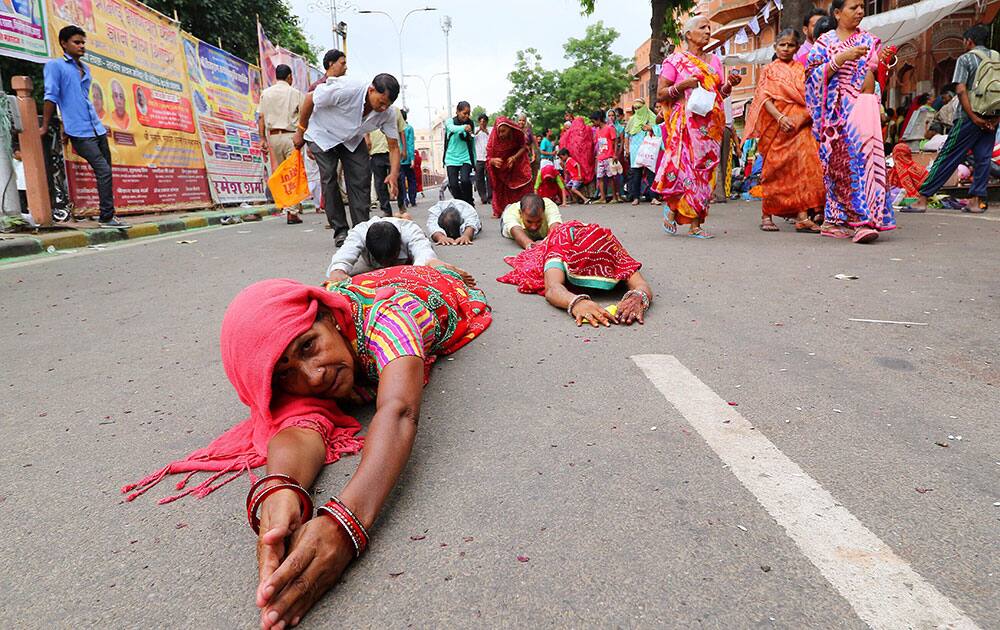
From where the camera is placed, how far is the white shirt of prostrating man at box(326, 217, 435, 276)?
427cm

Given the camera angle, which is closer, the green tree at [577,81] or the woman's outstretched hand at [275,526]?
the woman's outstretched hand at [275,526]

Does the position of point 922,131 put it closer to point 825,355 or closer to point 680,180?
point 680,180

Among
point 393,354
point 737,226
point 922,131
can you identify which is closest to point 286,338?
point 393,354

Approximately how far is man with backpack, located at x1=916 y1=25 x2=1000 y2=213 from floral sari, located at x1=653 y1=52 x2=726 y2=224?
293cm

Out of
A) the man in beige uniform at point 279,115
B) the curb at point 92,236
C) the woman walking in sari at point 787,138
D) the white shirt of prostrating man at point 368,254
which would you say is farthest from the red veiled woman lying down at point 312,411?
the man in beige uniform at point 279,115

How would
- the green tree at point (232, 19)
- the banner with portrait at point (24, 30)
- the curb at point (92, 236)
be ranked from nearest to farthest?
1. the curb at point (92, 236)
2. the banner with portrait at point (24, 30)
3. the green tree at point (232, 19)

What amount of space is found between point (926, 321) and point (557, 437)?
2133 mm

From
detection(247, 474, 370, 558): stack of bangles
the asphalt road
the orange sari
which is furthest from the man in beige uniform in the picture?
detection(247, 474, 370, 558): stack of bangles

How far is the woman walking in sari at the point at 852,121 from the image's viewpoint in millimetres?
5422

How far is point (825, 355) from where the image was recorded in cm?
259

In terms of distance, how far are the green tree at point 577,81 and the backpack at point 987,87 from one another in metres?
35.1

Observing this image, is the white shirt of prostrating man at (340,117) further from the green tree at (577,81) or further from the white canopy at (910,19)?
the green tree at (577,81)

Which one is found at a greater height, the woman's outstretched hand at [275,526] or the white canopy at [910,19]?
the white canopy at [910,19]

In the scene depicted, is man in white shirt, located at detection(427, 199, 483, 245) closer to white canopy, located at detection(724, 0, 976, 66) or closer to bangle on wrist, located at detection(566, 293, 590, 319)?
bangle on wrist, located at detection(566, 293, 590, 319)
